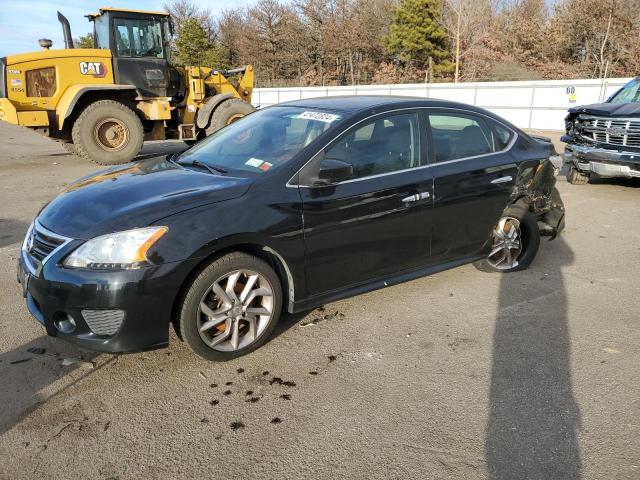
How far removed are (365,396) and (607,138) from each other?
7.27 m

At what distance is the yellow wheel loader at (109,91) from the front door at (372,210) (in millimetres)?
8471

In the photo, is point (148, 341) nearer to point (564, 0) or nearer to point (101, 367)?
point (101, 367)

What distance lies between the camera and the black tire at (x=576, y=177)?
9.20 meters

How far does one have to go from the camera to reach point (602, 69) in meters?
32.2

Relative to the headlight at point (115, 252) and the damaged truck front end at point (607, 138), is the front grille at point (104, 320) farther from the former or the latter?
the damaged truck front end at point (607, 138)

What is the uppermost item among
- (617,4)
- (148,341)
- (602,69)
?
(617,4)

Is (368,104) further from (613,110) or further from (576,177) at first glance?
(576,177)

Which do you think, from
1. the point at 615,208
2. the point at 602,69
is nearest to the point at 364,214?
the point at 615,208

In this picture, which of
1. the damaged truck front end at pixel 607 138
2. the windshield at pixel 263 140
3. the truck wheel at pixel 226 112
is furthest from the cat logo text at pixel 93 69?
the damaged truck front end at pixel 607 138

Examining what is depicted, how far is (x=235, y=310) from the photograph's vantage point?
3.22 m

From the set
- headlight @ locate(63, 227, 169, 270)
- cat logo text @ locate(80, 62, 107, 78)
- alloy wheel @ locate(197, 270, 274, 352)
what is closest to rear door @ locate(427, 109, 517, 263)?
alloy wheel @ locate(197, 270, 274, 352)

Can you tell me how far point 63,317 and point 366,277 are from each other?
6.54 feet

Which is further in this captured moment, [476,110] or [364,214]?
[476,110]

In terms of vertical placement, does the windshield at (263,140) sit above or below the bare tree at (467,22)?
below
